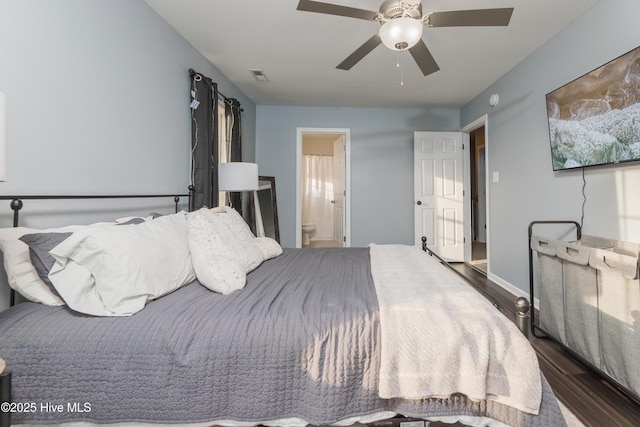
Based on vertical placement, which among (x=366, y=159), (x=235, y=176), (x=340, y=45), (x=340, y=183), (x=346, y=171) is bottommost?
(x=235, y=176)

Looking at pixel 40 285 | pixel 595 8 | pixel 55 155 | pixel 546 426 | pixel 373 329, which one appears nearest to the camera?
pixel 546 426

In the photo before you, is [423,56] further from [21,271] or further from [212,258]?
[21,271]

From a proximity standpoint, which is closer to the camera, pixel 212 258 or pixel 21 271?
pixel 21 271

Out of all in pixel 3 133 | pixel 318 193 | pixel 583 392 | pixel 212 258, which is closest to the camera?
pixel 3 133

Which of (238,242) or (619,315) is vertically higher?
(238,242)

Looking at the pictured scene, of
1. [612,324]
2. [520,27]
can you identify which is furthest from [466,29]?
[612,324]

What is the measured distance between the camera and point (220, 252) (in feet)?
5.13

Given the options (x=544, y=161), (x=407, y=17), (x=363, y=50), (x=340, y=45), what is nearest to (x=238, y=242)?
(x=363, y=50)

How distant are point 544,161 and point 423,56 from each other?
1.61m

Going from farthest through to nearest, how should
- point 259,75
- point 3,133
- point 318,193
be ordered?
point 318,193, point 259,75, point 3,133

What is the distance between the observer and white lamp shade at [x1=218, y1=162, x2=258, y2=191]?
2744 millimetres

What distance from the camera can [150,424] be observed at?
101 centimetres

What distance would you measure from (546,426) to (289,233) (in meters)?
3.86

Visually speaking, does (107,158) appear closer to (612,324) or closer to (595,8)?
(612,324)
